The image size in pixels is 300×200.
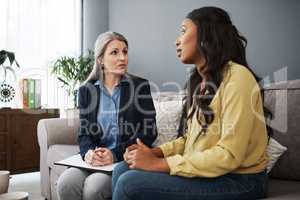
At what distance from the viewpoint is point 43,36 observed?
3.90 meters

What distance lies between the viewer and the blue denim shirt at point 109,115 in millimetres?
1697

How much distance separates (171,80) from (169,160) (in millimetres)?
2521

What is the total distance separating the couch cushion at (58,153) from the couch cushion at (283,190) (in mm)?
1135

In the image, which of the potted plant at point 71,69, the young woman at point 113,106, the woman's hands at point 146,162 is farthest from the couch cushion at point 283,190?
the potted plant at point 71,69

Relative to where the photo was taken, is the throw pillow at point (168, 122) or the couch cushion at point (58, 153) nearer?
the throw pillow at point (168, 122)

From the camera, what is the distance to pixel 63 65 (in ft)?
12.2

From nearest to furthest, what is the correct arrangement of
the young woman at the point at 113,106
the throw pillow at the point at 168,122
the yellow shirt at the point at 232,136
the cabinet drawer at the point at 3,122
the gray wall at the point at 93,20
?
the yellow shirt at the point at 232,136, the young woman at the point at 113,106, the throw pillow at the point at 168,122, the cabinet drawer at the point at 3,122, the gray wall at the point at 93,20

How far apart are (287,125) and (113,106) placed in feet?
2.61

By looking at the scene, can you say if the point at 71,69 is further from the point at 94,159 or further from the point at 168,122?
the point at 94,159

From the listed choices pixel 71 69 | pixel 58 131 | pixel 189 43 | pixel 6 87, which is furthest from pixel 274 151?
pixel 71 69

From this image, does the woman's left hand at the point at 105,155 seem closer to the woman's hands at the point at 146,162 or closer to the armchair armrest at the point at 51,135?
the woman's hands at the point at 146,162

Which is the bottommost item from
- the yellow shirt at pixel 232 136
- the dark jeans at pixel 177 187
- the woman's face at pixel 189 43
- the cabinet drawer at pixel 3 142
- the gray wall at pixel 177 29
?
the cabinet drawer at pixel 3 142

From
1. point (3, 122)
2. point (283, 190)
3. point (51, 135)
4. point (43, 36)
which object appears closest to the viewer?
point (283, 190)

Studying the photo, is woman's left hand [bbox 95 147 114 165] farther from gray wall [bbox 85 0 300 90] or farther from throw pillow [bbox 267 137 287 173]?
gray wall [bbox 85 0 300 90]
